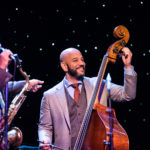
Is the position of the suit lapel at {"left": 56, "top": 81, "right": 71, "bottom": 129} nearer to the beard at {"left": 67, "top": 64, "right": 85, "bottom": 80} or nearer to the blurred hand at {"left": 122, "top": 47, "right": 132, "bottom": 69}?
the beard at {"left": 67, "top": 64, "right": 85, "bottom": 80}

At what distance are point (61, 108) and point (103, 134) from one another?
699 mm

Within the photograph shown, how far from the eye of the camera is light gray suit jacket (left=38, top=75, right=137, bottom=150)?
8.96ft

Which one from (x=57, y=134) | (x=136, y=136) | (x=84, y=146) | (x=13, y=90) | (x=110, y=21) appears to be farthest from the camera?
(x=110, y=21)

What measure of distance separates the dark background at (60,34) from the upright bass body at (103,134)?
4.36 ft

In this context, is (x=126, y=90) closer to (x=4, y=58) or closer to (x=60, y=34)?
(x=4, y=58)

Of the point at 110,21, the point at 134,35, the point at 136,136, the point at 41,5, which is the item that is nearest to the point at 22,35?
the point at 41,5

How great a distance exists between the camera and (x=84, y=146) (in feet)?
7.79

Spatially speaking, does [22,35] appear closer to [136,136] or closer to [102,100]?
[102,100]

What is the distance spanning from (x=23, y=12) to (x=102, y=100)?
1918mm

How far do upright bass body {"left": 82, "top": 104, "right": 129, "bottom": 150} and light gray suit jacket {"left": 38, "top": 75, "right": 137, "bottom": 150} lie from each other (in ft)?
1.34

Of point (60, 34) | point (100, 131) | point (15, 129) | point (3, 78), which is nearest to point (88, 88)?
point (100, 131)

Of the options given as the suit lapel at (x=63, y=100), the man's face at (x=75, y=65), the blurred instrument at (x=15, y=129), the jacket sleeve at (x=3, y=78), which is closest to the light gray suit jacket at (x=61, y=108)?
the suit lapel at (x=63, y=100)

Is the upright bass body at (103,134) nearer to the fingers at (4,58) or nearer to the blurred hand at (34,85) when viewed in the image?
the blurred hand at (34,85)

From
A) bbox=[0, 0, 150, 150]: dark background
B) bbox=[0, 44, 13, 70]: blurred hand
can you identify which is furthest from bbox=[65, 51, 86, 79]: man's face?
bbox=[0, 44, 13, 70]: blurred hand
